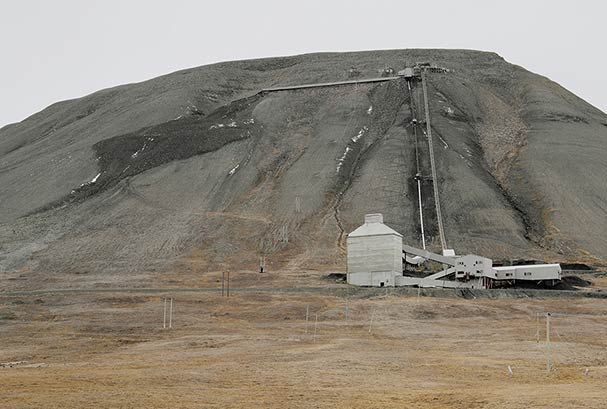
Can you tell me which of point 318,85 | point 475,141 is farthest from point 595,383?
point 318,85

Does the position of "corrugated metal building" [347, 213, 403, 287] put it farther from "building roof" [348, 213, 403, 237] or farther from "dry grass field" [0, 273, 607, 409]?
"dry grass field" [0, 273, 607, 409]

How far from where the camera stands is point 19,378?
25.8m

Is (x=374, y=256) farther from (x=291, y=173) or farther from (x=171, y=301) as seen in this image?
(x=291, y=173)

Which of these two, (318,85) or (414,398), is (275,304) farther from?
(318,85)

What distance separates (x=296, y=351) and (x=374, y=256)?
2716 centimetres

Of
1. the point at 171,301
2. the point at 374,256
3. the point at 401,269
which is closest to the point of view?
the point at 171,301

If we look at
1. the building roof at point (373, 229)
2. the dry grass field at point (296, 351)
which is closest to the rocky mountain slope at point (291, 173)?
the building roof at point (373, 229)

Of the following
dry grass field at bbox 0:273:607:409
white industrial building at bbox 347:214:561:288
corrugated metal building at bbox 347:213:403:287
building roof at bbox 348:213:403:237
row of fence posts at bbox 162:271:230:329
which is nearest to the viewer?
dry grass field at bbox 0:273:607:409

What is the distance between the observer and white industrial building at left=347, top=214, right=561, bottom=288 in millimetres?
59469

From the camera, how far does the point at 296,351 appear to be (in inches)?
1341

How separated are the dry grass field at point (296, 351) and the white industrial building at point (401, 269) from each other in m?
4.81

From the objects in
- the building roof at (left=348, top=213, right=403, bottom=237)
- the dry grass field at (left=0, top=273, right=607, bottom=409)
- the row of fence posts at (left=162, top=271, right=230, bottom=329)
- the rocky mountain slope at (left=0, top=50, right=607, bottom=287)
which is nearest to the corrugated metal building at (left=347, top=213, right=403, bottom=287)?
the building roof at (left=348, top=213, right=403, bottom=237)

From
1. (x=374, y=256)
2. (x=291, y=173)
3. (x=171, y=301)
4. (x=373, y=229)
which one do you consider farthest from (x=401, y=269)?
(x=291, y=173)

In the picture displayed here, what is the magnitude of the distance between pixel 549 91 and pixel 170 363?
85.4m
